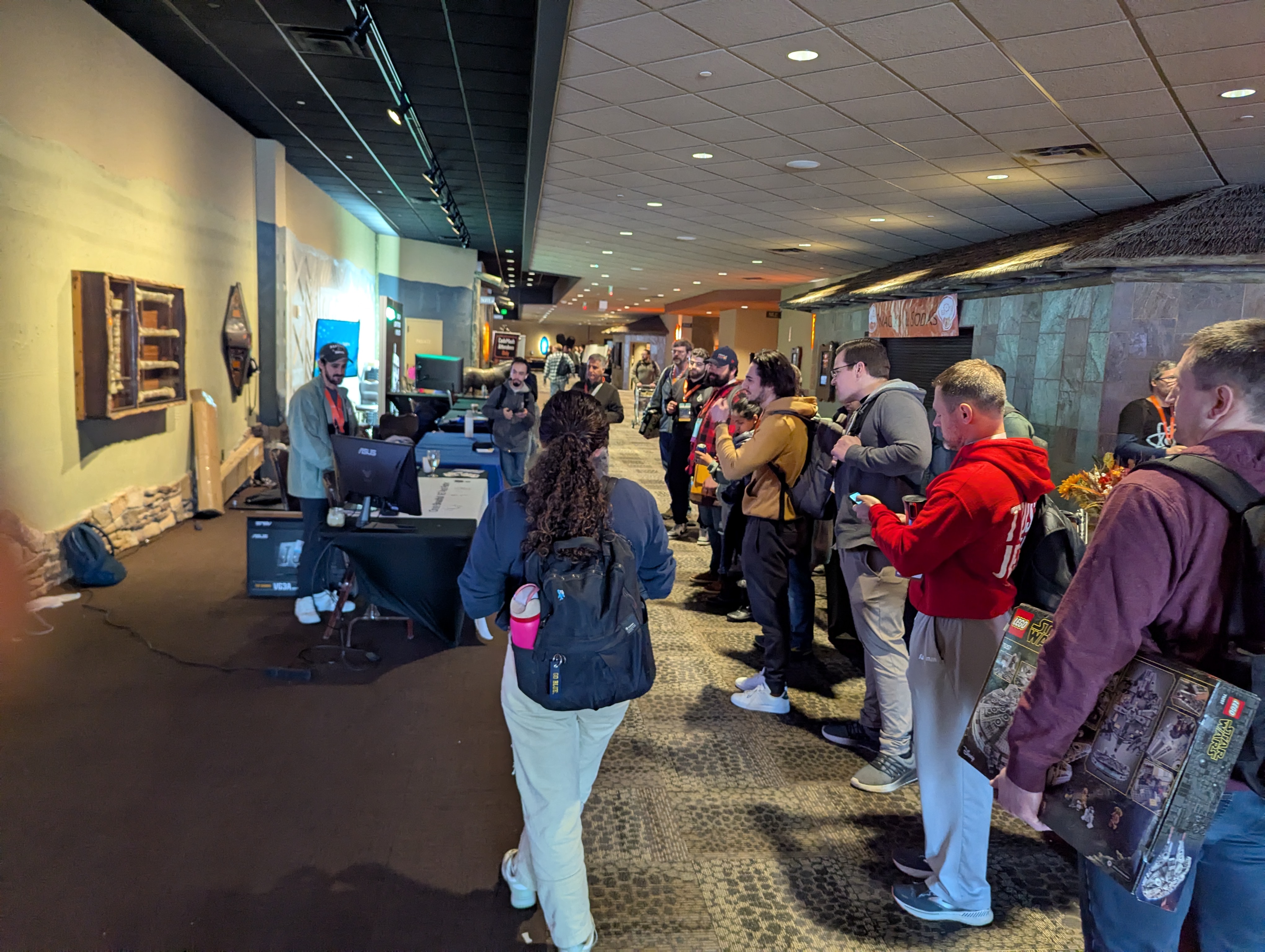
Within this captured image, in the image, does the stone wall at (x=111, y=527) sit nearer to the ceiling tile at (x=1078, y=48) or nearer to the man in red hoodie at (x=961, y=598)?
the man in red hoodie at (x=961, y=598)

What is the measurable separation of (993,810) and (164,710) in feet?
11.3

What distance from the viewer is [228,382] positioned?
26.3 feet

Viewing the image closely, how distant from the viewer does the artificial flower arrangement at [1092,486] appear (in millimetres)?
2959

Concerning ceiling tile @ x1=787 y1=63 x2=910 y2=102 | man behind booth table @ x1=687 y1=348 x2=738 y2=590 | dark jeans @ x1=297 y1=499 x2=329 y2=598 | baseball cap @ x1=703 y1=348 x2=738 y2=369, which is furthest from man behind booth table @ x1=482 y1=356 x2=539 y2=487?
ceiling tile @ x1=787 y1=63 x2=910 y2=102

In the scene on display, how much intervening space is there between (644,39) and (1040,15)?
1.90m

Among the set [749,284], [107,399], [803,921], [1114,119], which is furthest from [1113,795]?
[749,284]

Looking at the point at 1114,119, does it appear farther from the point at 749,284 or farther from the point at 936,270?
the point at 749,284

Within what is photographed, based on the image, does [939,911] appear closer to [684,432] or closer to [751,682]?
[751,682]

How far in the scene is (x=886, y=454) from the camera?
9.79 ft

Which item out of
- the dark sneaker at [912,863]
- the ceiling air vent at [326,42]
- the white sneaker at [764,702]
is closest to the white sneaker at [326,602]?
the white sneaker at [764,702]

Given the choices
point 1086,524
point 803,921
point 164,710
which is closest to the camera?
point 803,921

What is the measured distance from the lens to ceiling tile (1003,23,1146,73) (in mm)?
3684

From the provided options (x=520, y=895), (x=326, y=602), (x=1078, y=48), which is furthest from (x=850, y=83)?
(x=520, y=895)

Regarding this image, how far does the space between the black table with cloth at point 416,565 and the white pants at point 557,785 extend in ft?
6.70
